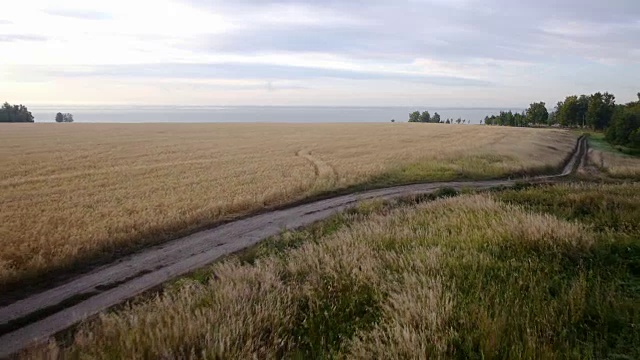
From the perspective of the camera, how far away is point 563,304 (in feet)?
18.1

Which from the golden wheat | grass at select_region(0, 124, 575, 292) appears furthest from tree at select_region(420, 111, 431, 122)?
the golden wheat

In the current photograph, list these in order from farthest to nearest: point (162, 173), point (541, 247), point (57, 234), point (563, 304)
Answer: point (162, 173) < point (57, 234) < point (541, 247) < point (563, 304)

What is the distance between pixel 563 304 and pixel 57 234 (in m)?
15.9

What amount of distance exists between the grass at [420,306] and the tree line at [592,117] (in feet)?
246

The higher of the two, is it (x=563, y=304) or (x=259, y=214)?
(x=563, y=304)

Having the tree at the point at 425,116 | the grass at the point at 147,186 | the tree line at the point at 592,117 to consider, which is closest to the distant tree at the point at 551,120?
the tree line at the point at 592,117

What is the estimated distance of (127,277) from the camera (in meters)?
12.4

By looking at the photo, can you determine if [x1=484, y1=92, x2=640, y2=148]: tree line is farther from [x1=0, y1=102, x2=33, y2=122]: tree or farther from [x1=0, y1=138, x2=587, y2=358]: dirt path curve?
[x1=0, y1=102, x2=33, y2=122]: tree

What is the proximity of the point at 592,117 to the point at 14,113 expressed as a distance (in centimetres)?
17889

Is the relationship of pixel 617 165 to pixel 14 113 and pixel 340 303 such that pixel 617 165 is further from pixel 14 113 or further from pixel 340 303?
pixel 14 113

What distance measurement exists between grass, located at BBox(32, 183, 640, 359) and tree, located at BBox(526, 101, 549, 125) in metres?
151

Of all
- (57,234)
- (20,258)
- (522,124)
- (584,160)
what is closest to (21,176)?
(57,234)

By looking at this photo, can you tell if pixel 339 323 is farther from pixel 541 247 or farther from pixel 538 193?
pixel 538 193

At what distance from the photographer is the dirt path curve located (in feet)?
31.1
